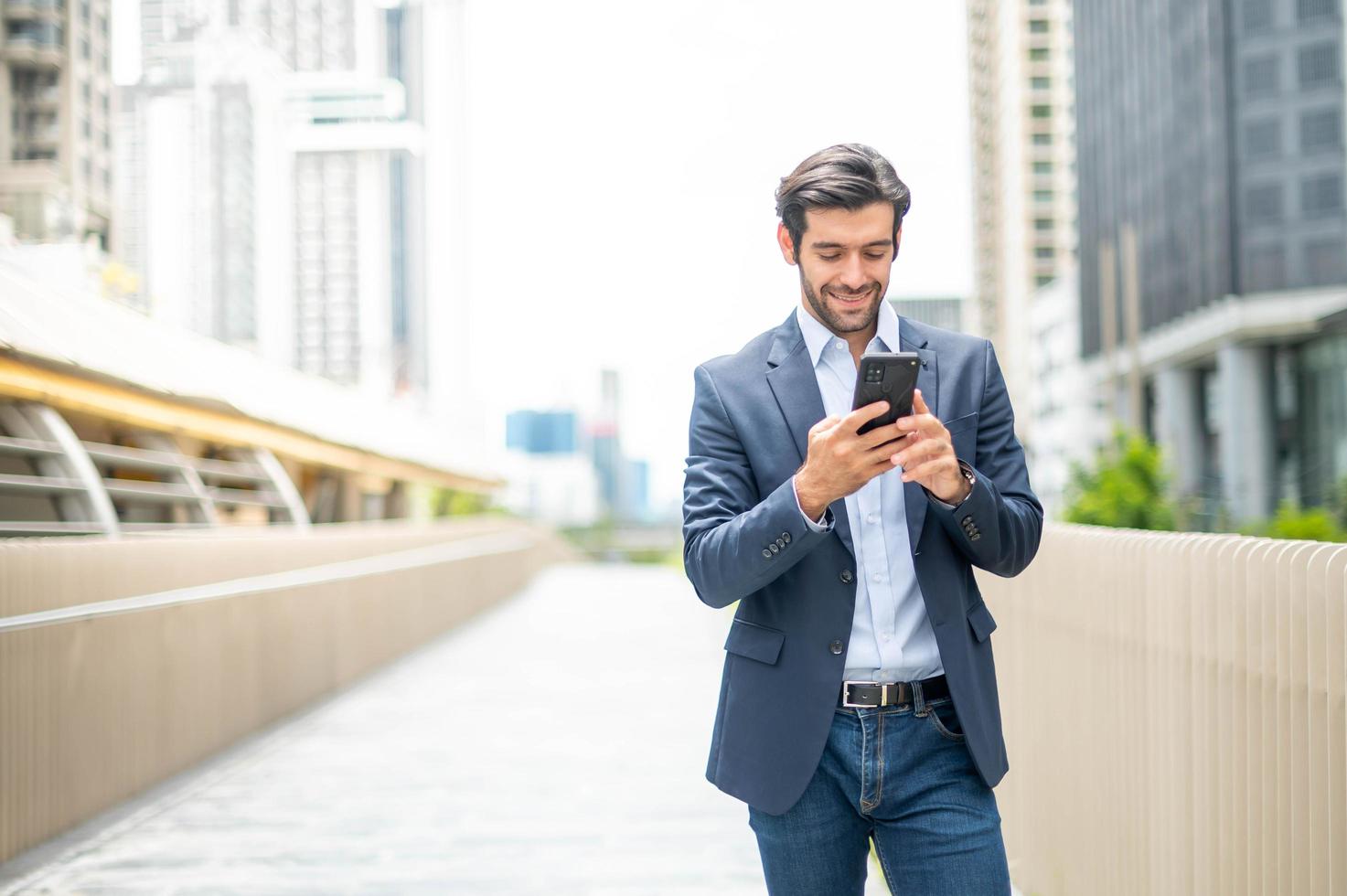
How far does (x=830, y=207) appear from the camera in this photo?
2.19 metres

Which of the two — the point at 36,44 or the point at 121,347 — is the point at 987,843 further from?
the point at 36,44

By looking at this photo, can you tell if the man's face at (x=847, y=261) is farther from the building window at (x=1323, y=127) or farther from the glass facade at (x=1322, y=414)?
the building window at (x=1323, y=127)

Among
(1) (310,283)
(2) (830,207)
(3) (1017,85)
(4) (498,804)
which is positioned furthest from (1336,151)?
(1) (310,283)

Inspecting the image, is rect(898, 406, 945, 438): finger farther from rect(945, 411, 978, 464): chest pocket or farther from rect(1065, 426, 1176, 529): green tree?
rect(1065, 426, 1176, 529): green tree

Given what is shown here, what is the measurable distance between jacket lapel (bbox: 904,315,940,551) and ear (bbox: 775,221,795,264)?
0.17 metres

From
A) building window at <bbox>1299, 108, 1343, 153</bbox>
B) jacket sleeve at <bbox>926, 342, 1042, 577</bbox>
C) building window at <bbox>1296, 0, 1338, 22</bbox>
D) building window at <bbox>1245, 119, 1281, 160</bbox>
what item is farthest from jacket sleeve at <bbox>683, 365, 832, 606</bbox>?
building window at <bbox>1296, 0, 1338, 22</bbox>

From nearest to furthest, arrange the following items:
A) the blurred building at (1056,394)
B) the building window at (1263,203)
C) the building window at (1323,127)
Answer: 1. the building window at (1323,127)
2. the building window at (1263,203)
3. the blurred building at (1056,394)

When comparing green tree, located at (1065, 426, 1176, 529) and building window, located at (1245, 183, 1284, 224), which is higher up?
building window, located at (1245, 183, 1284, 224)

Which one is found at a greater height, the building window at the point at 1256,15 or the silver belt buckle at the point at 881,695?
the building window at the point at 1256,15

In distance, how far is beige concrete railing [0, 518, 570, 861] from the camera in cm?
576

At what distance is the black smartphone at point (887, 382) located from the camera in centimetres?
192

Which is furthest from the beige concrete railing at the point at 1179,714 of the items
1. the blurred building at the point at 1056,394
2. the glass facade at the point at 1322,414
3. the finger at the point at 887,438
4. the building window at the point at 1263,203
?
the blurred building at the point at 1056,394

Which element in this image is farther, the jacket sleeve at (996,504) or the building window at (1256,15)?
the building window at (1256,15)

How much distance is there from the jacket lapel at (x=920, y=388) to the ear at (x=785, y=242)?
17cm
